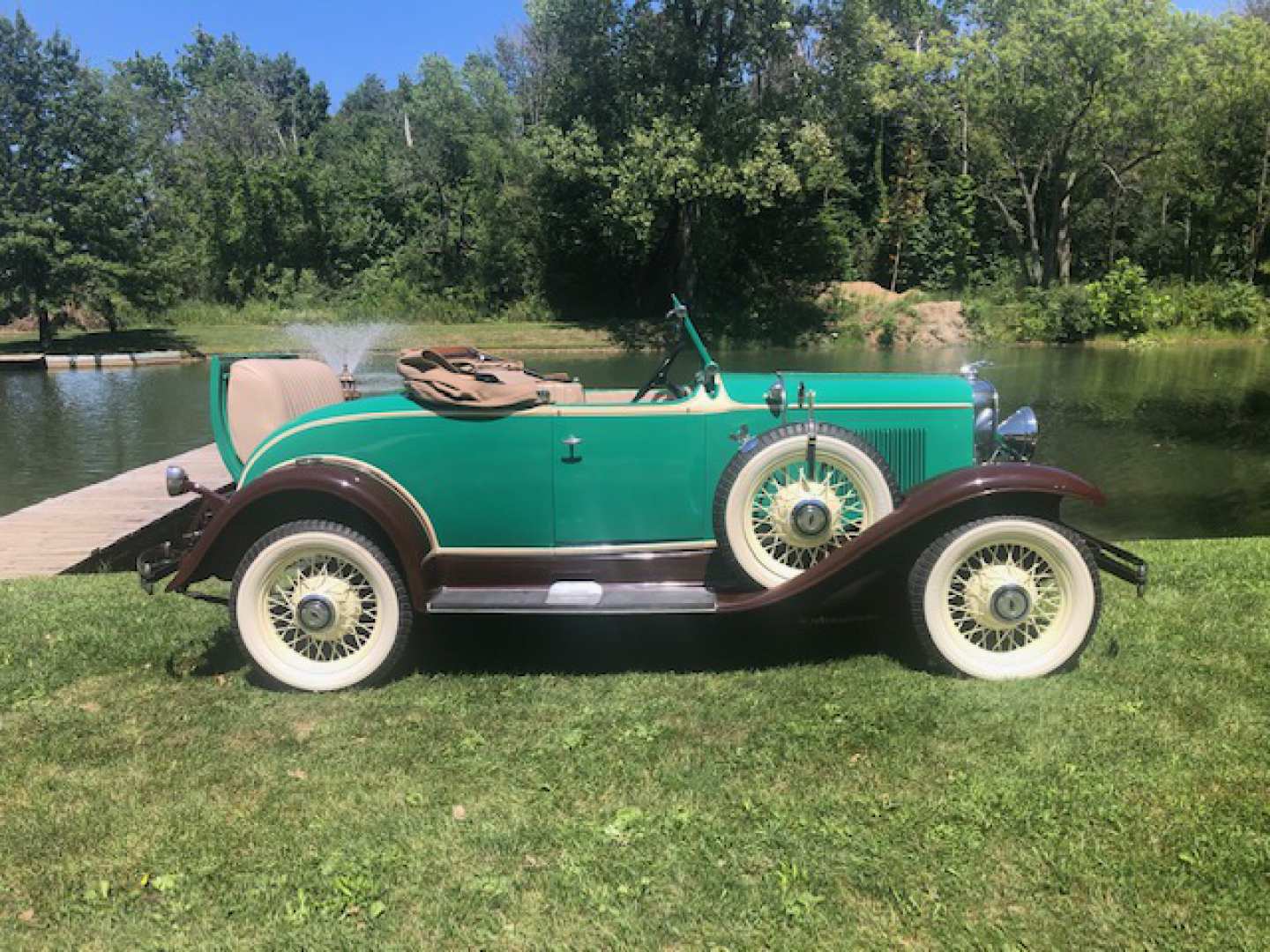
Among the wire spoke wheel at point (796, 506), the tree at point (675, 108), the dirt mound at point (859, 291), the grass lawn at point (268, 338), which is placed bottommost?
the wire spoke wheel at point (796, 506)

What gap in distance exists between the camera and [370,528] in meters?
4.03

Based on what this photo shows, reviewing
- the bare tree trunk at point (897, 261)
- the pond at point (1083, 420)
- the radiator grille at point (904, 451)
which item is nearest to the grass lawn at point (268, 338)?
the pond at point (1083, 420)

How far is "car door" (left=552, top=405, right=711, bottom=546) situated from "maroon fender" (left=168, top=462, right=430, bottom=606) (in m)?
0.68

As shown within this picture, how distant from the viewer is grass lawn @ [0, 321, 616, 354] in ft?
90.2

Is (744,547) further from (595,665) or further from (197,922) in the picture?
(197,922)

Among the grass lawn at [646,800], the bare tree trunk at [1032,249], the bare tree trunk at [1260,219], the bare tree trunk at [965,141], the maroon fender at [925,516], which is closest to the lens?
the grass lawn at [646,800]

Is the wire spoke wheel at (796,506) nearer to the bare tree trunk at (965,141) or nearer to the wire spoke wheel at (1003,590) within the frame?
the wire spoke wheel at (1003,590)

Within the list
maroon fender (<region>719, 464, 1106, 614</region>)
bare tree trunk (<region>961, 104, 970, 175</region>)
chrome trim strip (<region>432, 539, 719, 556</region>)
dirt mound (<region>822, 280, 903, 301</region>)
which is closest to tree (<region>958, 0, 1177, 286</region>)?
bare tree trunk (<region>961, 104, 970, 175</region>)

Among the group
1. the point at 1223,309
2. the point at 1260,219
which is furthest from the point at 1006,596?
the point at 1260,219

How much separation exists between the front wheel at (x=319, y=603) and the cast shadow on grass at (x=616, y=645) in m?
0.21

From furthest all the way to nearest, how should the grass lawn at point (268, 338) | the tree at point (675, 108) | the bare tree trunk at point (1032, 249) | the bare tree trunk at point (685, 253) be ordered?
the bare tree trunk at point (1032, 249), the bare tree trunk at point (685, 253), the grass lawn at point (268, 338), the tree at point (675, 108)

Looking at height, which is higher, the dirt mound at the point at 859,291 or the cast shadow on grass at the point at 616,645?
the dirt mound at the point at 859,291

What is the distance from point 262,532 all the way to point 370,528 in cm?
53

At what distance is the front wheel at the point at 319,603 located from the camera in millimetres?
3848
